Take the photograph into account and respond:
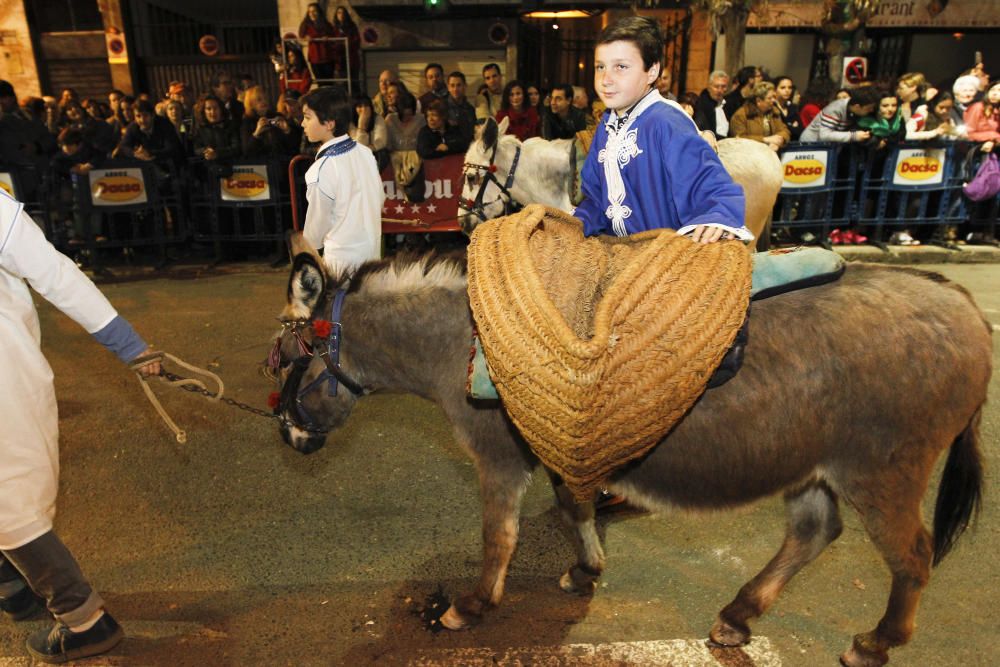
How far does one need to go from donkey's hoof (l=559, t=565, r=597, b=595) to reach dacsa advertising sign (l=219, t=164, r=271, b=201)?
7524 mm

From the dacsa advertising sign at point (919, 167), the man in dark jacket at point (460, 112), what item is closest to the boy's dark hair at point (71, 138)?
the man in dark jacket at point (460, 112)

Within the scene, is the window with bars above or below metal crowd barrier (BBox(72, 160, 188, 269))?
above

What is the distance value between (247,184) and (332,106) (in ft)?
17.7

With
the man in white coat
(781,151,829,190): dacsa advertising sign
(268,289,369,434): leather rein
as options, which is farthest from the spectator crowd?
the man in white coat

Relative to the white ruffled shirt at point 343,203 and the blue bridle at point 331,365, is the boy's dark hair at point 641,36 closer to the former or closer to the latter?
the blue bridle at point 331,365

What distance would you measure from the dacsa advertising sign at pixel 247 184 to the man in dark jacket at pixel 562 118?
3852mm

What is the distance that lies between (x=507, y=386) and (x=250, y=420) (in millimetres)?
3366

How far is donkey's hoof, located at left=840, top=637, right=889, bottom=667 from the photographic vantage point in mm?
2756

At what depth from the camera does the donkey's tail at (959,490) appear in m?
2.74

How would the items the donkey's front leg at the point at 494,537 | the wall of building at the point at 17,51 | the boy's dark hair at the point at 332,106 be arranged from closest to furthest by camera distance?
1. the donkey's front leg at the point at 494,537
2. the boy's dark hair at the point at 332,106
3. the wall of building at the point at 17,51

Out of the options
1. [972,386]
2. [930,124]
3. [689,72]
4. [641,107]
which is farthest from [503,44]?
[972,386]

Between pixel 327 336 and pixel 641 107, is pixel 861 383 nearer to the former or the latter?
pixel 641 107

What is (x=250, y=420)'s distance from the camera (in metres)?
4.96

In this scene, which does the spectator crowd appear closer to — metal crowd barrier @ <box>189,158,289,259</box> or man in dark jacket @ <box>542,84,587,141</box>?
man in dark jacket @ <box>542,84,587,141</box>
